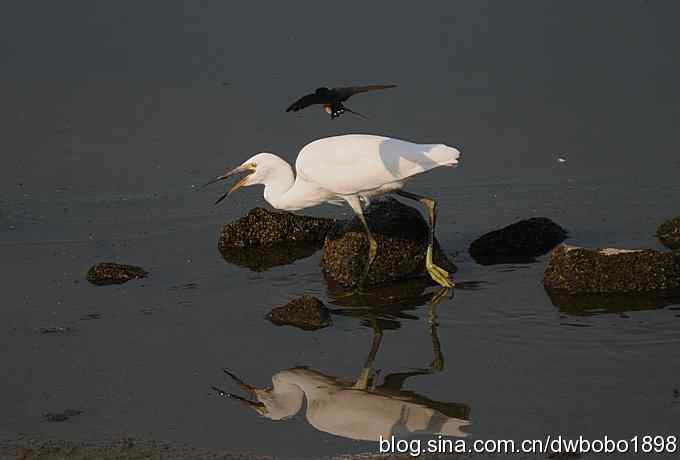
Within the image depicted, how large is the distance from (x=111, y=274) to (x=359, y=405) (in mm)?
2763

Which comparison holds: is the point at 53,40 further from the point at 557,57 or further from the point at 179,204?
the point at 557,57

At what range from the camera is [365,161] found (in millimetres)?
8289

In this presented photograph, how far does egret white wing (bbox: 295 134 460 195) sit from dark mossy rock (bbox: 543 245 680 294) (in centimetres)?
108

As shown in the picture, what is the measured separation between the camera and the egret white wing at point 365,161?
26.7 ft

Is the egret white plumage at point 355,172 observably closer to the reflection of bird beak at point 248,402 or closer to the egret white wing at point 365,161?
the egret white wing at point 365,161

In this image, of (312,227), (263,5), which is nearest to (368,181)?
(312,227)

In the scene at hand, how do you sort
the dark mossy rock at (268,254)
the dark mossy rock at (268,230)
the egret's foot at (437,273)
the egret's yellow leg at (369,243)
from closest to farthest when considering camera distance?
the egret's foot at (437,273) → the egret's yellow leg at (369,243) → the dark mossy rock at (268,254) → the dark mossy rock at (268,230)

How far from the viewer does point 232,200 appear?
1021cm

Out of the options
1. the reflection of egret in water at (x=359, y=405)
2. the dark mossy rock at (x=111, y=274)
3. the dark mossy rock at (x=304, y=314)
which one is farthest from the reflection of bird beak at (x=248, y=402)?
the dark mossy rock at (x=111, y=274)

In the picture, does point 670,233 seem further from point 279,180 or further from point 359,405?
point 359,405

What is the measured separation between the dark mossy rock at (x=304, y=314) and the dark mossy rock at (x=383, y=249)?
0.82m

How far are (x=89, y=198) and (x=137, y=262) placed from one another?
5.69ft

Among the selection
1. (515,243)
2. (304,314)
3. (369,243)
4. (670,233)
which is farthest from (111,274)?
(670,233)

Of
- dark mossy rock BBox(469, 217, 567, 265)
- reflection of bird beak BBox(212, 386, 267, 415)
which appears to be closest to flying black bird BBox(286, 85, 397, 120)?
dark mossy rock BBox(469, 217, 567, 265)
